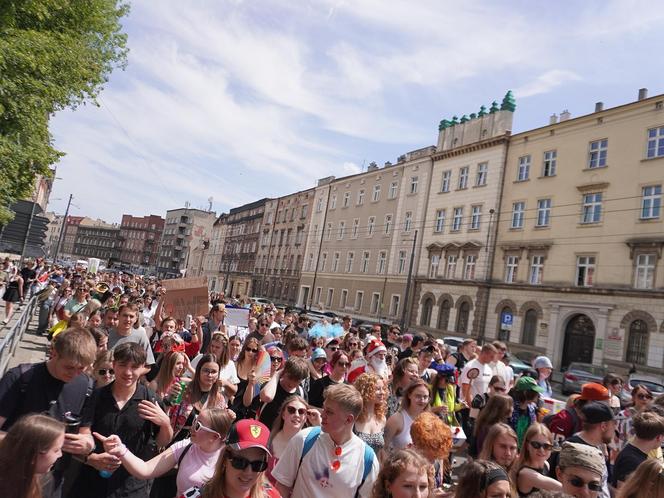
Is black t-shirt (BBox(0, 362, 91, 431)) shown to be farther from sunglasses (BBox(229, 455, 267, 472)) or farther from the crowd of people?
sunglasses (BBox(229, 455, 267, 472))

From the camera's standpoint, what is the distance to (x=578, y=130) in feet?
100

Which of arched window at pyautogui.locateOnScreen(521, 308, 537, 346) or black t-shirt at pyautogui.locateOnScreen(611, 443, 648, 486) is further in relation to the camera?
arched window at pyautogui.locateOnScreen(521, 308, 537, 346)

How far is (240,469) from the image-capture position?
2.66 m

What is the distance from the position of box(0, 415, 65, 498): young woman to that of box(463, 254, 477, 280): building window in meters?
34.1

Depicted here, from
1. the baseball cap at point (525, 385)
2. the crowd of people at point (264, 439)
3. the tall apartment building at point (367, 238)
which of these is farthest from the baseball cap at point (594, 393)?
the tall apartment building at point (367, 238)

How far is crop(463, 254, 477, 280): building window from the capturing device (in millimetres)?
34906

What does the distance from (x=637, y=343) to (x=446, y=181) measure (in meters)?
18.9

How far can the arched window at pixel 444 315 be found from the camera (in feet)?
119

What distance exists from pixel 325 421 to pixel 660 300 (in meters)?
26.7

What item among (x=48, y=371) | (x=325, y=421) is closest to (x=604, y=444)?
(x=325, y=421)

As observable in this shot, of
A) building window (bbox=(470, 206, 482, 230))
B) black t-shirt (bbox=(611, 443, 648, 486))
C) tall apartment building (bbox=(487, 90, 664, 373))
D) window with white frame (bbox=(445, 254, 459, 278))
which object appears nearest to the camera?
black t-shirt (bbox=(611, 443, 648, 486))

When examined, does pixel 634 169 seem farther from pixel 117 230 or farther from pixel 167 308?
pixel 117 230

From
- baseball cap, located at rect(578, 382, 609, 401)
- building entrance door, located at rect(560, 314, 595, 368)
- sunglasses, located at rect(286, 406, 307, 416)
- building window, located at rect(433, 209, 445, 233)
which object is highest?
building window, located at rect(433, 209, 445, 233)

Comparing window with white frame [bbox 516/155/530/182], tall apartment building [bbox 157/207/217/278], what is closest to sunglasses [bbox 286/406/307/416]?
window with white frame [bbox 516/155/530/182]
